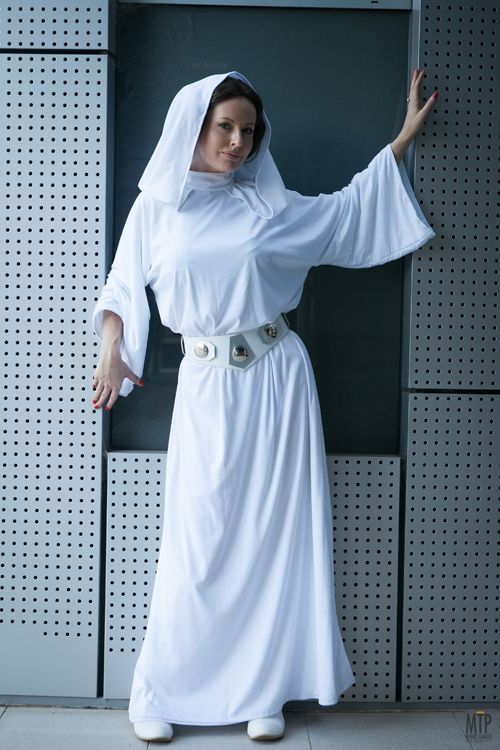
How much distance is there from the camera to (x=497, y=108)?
264cm

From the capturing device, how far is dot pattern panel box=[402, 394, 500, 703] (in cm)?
271

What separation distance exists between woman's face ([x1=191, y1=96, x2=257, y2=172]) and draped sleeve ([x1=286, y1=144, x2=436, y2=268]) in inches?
9.9

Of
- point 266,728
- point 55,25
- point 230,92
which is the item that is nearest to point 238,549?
point 266,728

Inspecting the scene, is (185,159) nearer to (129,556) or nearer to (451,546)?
(129,556)

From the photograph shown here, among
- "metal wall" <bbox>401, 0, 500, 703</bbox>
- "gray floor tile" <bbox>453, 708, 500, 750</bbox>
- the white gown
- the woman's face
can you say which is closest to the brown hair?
the woman's face

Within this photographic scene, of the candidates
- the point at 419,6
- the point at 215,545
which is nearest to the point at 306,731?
the point at 215,545

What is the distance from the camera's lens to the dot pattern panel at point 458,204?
8.61ft

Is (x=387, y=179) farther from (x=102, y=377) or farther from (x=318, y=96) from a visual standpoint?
(x=102, y=377)

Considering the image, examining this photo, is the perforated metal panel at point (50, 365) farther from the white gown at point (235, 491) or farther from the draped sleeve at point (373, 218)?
the draped sleeve at point (373, 218)

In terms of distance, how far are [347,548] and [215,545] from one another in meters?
0.49

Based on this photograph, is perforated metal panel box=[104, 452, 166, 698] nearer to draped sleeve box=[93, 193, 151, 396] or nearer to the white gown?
the white gown

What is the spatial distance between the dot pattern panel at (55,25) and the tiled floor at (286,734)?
6.99 feet

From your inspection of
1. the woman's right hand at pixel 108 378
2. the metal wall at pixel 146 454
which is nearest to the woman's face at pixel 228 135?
the metal wall at pixel 146 454

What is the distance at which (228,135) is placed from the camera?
92.7 inches
